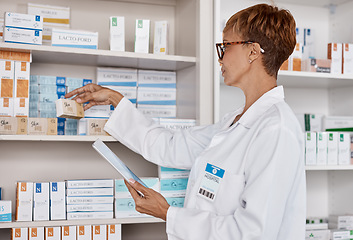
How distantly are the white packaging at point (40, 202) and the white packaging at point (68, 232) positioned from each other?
94mm

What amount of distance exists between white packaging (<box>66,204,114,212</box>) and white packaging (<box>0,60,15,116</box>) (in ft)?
1.66

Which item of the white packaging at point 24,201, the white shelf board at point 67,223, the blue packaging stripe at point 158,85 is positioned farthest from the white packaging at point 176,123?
the white packaging at point 24,201

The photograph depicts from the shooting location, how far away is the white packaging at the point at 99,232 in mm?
1993

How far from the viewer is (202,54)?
213cm

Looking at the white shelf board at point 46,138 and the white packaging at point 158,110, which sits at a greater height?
the white packaging at point 158,110

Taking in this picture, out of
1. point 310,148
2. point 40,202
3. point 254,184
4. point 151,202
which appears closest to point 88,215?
point 40,202

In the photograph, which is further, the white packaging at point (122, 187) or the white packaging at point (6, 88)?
the white packaging at point (122, 187)

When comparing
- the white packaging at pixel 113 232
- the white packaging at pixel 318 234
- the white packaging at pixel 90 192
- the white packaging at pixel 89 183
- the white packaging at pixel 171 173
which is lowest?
the white packaging at pixel 318 234

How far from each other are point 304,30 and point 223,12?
1.66ft

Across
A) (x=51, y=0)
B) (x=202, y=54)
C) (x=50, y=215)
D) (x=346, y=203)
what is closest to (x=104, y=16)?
(x=51, y=0)

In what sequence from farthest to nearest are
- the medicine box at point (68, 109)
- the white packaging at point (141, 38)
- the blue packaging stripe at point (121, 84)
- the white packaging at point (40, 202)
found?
the blue packaging stripe at point (121, 84)
the white packaging at point (141, 38)
the white packaging at point (40, 202)
the medicine box at point (68, 109)

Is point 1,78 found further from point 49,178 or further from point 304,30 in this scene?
point 304,30

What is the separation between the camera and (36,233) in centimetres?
193

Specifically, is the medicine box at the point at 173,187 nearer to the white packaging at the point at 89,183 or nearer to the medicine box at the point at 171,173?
the medicine box at the point at 171,173
